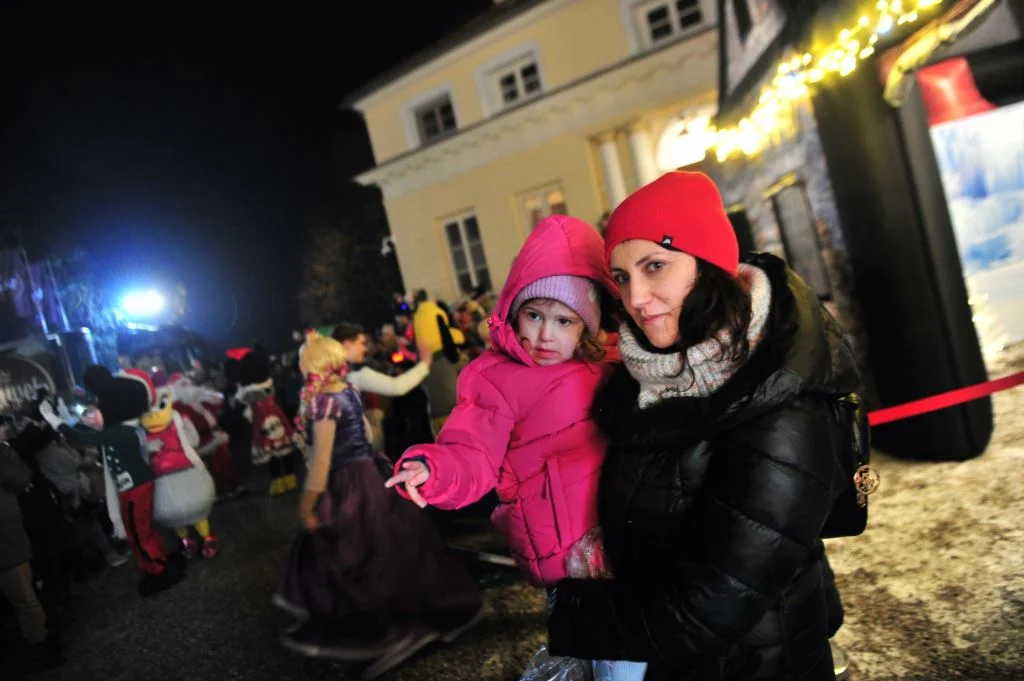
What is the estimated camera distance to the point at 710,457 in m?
1.35

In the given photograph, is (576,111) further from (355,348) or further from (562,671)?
(562,671)

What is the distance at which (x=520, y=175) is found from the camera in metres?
16.1

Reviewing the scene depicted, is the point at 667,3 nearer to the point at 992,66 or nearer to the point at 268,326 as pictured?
the point at 992,66

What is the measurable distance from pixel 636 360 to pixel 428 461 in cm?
69

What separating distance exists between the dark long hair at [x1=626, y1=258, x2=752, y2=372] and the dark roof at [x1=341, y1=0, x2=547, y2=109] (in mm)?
15323

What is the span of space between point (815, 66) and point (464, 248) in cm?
1347

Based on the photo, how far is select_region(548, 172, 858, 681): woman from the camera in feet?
4.11

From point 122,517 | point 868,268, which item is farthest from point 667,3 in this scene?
point 122,517

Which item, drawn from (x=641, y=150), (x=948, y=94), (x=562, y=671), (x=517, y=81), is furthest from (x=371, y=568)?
(x=517, y=81)

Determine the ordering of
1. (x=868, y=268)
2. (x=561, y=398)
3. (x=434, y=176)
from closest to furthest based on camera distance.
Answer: (x=561, y=398)
(x=868, y=268)
(x=434, y=176)

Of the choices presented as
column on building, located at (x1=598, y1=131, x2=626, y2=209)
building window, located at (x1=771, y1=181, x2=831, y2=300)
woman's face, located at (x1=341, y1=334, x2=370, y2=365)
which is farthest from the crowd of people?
column on building, located at (x1=598, y1=131, x2=626, y2=209)

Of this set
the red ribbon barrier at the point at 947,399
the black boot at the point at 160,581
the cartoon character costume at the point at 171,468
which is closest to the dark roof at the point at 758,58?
the red ribbon barrier at the point at 947,399

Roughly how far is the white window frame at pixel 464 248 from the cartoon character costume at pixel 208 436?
9.51 m

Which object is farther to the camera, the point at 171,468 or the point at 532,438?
the point at 171,468
